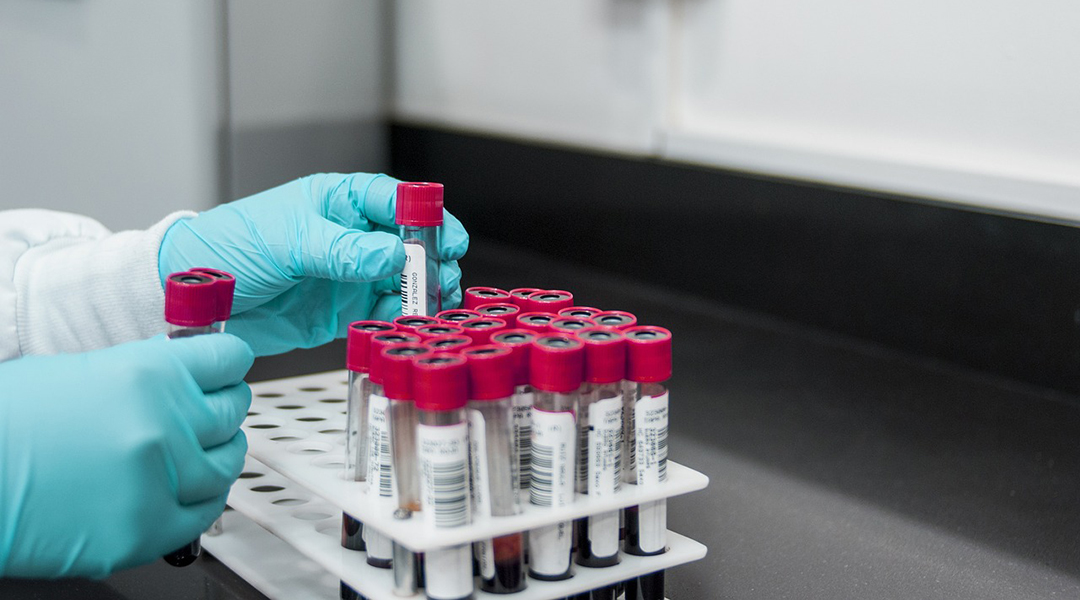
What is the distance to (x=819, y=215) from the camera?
1646 mm

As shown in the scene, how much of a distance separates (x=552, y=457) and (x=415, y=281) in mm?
294

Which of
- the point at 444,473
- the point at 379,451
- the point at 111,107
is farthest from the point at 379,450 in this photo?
the point at 111,107

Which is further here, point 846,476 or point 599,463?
point 846,476

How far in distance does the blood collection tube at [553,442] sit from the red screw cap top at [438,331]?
0.08m

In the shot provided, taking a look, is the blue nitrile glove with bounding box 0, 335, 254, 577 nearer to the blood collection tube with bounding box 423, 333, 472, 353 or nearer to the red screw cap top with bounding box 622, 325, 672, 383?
the blood collection tube with bounding box 423, 333, 472, 353

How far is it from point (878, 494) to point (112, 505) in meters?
0.80

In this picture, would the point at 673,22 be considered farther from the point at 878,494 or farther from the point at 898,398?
the point at 878,494

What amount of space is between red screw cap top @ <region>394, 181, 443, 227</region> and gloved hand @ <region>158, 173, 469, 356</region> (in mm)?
52

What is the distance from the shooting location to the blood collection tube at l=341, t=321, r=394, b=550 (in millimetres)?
825

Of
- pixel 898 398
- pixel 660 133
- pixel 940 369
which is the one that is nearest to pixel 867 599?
pixel 898 398

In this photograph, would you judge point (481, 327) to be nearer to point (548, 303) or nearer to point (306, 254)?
point (548, 303)

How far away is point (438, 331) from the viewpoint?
0.83 metres

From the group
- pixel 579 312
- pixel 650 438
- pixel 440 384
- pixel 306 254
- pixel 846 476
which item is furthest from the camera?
pixel 846 476

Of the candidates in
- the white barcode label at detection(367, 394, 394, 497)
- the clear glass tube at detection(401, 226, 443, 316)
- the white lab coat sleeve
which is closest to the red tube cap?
the clear glass tube at detection(401, 226, 443, 316)
